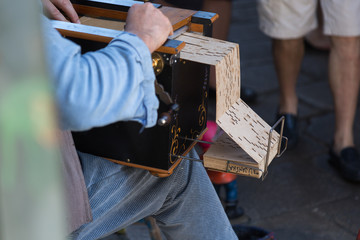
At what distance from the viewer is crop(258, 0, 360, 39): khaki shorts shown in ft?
7.48

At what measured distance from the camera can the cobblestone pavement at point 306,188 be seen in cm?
206

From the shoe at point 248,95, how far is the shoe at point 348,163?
2.41ft

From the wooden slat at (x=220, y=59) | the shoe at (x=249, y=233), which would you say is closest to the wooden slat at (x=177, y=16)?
the wooden slat at (x=220, y=59)

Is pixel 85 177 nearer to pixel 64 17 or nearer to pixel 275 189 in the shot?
pixel 64 17

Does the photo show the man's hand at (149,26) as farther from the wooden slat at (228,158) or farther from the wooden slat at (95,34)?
the wooden slat at (228,158)

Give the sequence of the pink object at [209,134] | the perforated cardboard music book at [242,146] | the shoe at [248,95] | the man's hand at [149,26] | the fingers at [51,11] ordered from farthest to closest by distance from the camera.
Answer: the shoe at [248,95] < the pink object at [209,134] < the fingers at [51,11] < the perforated cardboard music book at [242,146] < the man's hand at [149,26]

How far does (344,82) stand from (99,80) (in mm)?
1794

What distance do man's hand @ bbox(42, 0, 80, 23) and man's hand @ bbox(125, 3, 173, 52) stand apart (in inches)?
10.9

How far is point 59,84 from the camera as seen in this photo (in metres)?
0.87

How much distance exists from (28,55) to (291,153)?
2233 mm

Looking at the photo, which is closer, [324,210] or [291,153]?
[324,210]

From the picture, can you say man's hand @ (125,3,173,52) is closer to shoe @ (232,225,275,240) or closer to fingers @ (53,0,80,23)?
fingers @ (53,0,80,23)

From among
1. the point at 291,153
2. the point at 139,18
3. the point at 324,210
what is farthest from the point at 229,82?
the point at 291,153

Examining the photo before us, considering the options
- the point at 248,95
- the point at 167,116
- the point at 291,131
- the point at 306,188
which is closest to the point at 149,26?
the point at 167,116
